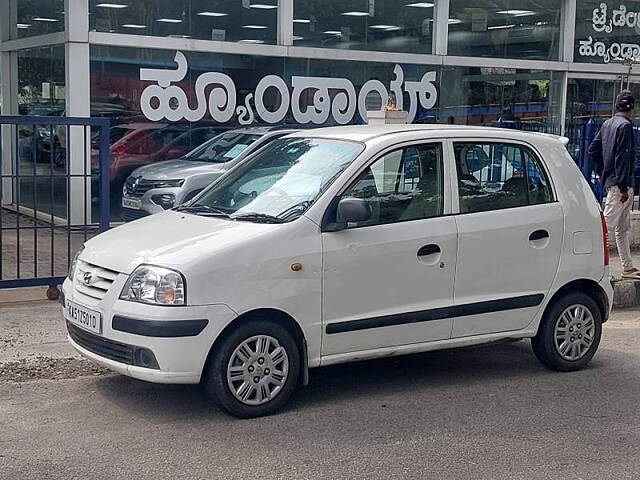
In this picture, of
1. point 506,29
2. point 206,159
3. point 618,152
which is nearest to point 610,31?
point 506,29

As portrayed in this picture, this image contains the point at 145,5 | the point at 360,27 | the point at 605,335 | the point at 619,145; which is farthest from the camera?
the point at 360,27

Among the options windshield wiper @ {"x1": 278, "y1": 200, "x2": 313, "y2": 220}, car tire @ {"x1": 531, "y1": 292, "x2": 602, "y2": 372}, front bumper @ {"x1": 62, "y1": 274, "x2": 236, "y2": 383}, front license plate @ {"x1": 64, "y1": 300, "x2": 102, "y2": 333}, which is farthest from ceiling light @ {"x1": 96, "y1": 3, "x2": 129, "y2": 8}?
car tire @ {"x1": 531, "y1": 292, "x2": 602, "y2": 372}

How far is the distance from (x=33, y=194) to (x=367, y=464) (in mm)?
5007

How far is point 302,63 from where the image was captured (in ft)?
49.4

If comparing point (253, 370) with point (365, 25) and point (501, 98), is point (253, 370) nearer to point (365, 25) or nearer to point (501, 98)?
point (365, 25)

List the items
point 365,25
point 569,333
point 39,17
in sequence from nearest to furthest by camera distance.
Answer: point 569,333 < point 39,17 < point 365,25

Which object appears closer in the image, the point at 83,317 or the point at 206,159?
the point at 83,317

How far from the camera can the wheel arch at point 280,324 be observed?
222 inches

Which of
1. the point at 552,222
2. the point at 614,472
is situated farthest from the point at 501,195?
the point at 614,472

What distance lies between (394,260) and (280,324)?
2.87 feet

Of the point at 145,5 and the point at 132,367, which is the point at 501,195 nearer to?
the point at 132,367

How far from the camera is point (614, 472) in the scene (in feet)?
16.7

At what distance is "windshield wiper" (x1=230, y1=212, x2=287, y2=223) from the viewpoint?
19.5 ft

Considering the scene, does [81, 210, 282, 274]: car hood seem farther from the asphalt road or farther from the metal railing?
the metal railing
